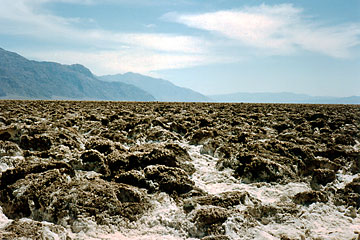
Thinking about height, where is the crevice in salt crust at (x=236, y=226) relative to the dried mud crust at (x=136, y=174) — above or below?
below

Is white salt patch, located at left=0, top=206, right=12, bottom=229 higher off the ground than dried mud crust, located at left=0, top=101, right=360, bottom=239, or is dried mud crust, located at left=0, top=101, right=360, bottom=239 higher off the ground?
dried mud crust, located at left=0, top=101, right=360, bottom=239

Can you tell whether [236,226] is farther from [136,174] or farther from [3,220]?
[3,220]

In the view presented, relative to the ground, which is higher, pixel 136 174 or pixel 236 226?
pixel 136 174

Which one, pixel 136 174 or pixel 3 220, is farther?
pixel 136 174

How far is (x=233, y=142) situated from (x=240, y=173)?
127 inches

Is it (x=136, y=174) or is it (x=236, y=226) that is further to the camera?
(x=136, y=174)

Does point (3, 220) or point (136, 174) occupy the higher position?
point (136, 174)

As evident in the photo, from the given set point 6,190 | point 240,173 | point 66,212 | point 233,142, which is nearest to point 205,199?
point 240,173

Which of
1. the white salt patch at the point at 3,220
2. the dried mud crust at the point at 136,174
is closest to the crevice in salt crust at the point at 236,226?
the white salt patch at the point at 3,220

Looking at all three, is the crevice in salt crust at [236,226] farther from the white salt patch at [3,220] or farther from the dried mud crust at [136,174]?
the dried mud crust at [136,174]

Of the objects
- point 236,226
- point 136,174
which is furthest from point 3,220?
point 236,226

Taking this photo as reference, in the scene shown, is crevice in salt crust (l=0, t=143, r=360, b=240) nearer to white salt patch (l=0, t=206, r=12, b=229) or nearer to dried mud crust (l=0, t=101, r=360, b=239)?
white salt patch (l=0, t=206, r=12, b=229)

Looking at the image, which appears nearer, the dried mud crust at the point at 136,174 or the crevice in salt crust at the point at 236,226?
the crevice in salt crust at the point at 236,226

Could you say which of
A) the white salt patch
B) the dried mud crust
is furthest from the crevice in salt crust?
the dried mud crust
